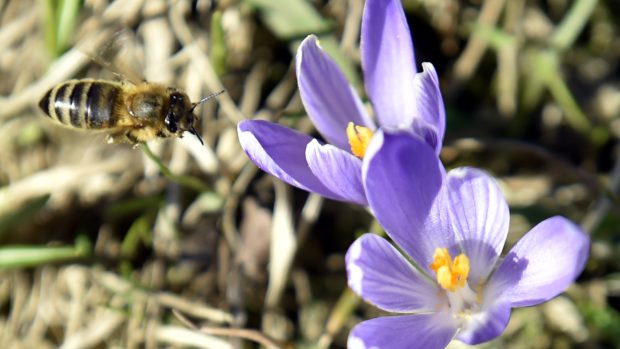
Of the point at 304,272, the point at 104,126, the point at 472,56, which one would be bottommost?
the point at 304,272

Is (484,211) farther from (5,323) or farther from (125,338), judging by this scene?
(5,323)

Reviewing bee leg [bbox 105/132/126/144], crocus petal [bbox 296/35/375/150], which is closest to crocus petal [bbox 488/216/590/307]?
crocus petal [bbox 296/35/375/150]

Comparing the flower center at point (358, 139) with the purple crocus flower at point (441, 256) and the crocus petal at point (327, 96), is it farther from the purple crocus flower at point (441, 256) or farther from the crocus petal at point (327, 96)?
the purple crocus flower at point (441, 256)

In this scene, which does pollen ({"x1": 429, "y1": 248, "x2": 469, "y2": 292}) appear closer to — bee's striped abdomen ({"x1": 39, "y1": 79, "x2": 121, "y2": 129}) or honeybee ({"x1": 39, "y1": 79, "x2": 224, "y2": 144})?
honeybee ({"x1": 39, "y1": 79, "x2": 224, "y2": 144})

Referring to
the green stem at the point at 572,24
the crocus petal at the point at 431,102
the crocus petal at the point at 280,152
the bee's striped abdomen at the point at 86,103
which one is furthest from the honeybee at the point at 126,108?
the green stem at the point at 572,24

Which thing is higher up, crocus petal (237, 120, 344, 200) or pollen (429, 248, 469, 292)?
crocus petal (237, 120, 344, 200)

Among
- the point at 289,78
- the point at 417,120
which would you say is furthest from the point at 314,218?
the point at 417,120

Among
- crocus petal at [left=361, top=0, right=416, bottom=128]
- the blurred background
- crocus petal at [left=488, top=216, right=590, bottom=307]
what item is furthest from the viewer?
the blurred background
